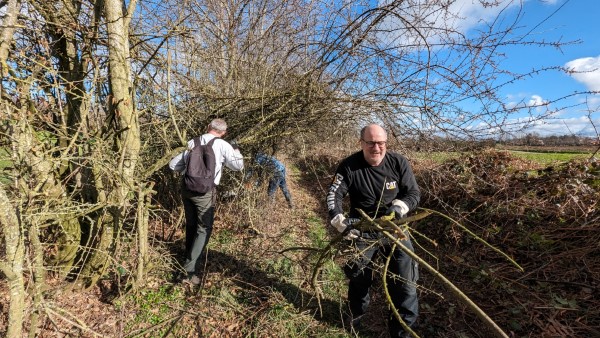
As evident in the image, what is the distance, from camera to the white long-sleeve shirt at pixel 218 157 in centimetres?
413

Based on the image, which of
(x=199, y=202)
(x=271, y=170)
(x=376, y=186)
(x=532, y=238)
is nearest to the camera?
(x=376, y=186)

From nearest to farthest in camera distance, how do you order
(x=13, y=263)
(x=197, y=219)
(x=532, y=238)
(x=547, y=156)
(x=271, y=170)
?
(x=13, y=263)
(x=197, y=219)
(x=532, y=238)
(x=271, y=170)
(x=547, y=156)

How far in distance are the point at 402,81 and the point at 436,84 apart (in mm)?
451

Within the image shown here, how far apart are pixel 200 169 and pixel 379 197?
2.28 metres

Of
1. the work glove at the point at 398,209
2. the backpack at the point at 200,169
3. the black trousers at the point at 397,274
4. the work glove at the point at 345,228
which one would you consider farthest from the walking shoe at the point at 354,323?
the backpack at the point at 200,169

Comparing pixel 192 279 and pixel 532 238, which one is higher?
pixel 532 238

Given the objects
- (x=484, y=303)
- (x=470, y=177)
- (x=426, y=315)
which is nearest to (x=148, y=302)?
(x=426, y=315)

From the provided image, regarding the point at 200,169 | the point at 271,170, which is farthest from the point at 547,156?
the point at 200,169

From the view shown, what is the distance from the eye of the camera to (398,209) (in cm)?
275

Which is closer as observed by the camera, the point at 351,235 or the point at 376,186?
the point at 351,235

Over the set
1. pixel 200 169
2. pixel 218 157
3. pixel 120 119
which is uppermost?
pixel 120 119

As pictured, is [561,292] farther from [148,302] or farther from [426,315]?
[148,302]

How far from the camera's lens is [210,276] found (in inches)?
170

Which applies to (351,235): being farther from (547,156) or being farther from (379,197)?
(547,156)
